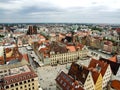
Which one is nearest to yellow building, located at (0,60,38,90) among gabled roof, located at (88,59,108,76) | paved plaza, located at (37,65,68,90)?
paved plaza, located at (37,65,68,90)

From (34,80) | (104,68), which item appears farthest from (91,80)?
(34,80)

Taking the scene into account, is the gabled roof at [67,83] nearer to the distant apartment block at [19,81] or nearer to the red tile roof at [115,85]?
the distant apartment block at [19,81]

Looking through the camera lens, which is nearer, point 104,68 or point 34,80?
point 34,80

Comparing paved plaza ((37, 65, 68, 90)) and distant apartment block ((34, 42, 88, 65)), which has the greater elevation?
distant apartment block ((34, 42, 88, 65))

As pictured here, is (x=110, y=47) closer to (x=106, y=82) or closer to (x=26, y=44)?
(x=106, y=82)

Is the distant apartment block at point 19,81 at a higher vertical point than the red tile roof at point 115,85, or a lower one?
higher

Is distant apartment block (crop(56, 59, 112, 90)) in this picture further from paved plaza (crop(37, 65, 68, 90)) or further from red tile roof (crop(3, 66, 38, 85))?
red tile roof (crop(3, 66, 38, 85))

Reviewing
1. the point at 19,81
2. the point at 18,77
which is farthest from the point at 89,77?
the point at 18,77

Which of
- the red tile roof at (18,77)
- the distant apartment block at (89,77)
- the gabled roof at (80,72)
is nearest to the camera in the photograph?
the red tile roof at (18,77)

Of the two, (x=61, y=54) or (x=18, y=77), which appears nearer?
(x=18, y=77)

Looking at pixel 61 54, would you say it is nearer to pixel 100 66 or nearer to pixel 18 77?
pixel 100 66

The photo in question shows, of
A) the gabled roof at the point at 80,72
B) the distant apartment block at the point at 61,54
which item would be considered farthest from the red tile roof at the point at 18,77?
the distant apartment block at the point at 61,54
